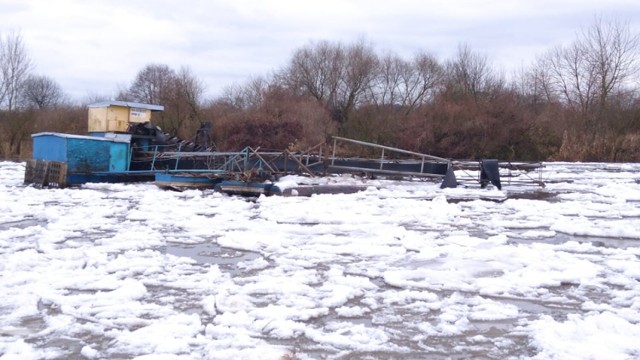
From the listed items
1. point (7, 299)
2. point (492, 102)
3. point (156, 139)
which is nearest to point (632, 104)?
point (492, 102)

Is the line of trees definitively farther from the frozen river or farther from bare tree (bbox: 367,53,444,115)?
the frozen river

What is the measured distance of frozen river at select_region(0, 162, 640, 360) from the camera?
4.84 m

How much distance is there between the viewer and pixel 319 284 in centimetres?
679

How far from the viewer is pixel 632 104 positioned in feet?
128

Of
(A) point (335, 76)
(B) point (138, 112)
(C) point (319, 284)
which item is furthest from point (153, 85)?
(C) point (319, 284)

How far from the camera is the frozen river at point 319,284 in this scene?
191 inches

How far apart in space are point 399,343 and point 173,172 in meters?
16.2

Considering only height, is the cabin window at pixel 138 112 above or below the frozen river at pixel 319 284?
above

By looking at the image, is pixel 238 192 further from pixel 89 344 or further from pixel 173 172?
pixel 89 344

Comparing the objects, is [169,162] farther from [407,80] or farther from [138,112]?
[407,80]

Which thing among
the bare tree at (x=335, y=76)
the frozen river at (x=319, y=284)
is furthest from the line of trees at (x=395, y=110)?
the frozen river at (x=319, y=284)

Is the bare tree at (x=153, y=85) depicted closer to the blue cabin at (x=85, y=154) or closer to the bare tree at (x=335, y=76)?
the bare tree at (x=335, y=76)

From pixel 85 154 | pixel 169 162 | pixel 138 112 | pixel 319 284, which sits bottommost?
pixel 319 284

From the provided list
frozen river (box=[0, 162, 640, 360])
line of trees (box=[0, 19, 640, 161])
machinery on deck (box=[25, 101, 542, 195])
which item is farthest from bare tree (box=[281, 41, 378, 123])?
frozen river (box=[0, 162, 640, 360])
